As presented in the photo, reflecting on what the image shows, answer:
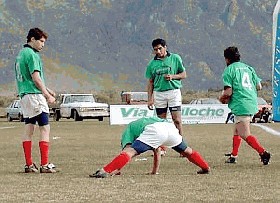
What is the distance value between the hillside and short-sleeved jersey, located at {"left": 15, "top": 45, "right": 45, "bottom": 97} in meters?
120

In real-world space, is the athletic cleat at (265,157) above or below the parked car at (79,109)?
above

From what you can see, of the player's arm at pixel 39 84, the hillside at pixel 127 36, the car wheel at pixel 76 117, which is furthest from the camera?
the hillside at pixel 127 36

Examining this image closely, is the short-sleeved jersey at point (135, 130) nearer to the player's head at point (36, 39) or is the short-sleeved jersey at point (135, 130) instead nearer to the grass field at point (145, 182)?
the grass field at point (145, 182)

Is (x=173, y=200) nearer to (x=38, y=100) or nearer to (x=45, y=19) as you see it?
(x=38, y=100)

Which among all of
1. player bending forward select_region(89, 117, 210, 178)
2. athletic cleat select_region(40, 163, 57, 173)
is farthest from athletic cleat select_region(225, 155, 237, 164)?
athletic cleat select_region(40, 163, 57, 173)

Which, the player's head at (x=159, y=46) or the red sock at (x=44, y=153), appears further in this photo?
the player's head at (x=159, y=46)

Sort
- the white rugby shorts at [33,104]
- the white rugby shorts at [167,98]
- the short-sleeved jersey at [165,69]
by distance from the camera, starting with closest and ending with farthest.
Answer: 1. the white rugby shorts at [33,104]
2. the short-sleeved jersey at [165,69]
3. the white rugby shorts at [167,98]

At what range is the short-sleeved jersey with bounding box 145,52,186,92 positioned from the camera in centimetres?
1475

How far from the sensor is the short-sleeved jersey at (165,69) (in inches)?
581

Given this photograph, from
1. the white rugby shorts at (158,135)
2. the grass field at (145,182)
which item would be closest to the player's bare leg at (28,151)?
the grass field at (145,182)

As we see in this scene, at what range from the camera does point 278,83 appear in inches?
836

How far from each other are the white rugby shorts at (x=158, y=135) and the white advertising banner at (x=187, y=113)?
954 inches

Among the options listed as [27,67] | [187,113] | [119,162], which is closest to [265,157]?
[119,162]

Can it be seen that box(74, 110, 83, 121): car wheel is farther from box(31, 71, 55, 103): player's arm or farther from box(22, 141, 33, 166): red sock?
box(31, 71, 55, 103): player's arm
